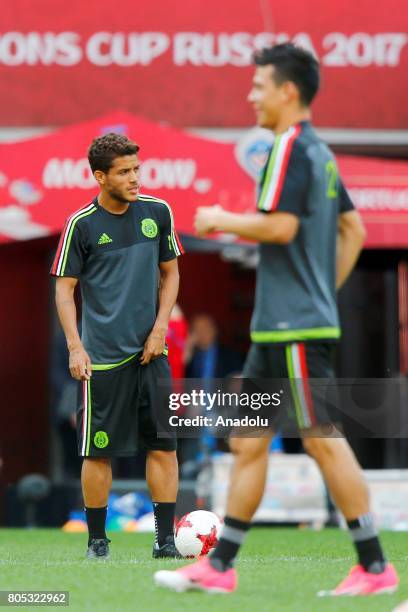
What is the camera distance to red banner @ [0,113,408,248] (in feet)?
34.5

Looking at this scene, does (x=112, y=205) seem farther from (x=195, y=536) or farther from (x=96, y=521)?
(x=195, y=536)

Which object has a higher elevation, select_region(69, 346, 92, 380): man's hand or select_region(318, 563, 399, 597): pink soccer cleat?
select_region(69, 346, 92, 380): man's hand

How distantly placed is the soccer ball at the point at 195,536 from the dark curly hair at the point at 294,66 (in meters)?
2.42

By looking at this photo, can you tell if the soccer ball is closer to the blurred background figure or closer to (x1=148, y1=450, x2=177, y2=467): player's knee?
(x1=148, y1=450, x2=177, y2=467): player's knee

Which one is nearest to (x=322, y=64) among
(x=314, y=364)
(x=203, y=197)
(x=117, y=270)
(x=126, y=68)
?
(x=126, y=68)

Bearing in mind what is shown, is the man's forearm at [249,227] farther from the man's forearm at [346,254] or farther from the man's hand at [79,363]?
the man's hand at [79,363]

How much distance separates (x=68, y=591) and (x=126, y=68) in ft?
25.5

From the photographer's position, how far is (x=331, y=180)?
17.5ft

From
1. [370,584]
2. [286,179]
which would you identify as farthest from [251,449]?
[286,179]

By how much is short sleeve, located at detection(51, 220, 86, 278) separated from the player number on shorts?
1.86 metres

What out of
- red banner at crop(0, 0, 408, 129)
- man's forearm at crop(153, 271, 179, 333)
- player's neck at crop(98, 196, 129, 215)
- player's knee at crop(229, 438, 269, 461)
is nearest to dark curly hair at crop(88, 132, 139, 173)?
player's neck at crop(98, 196, 129, 215)

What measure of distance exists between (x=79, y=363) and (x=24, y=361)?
20.3 feet

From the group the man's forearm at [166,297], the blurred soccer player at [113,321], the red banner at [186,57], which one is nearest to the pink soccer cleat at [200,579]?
the blurred soccer player at [113,321]

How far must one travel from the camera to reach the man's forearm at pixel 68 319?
682 centimetres
